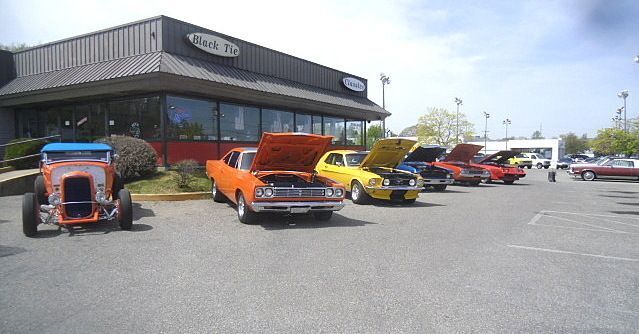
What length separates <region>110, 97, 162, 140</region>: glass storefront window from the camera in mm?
15578

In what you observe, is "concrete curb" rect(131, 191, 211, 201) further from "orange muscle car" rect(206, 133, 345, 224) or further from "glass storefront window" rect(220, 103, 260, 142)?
"glass storefront window" rect(220, 103, 260, 142)

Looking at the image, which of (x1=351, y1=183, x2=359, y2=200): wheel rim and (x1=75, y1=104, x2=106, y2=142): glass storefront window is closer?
(x1=351, y1=183, x2=359, y2=200): wheel rim

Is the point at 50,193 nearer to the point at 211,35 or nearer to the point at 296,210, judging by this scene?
the point at 296,210

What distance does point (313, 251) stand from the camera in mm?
6469

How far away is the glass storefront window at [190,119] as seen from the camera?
51.2 feet

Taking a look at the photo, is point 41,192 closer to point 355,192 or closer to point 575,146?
point 355,192

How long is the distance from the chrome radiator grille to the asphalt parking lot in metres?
0.66

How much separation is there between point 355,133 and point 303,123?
5581mm

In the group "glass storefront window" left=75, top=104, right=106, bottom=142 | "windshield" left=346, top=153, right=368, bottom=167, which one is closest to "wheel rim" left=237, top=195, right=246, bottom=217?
"windshield" left=346, top=153, right=368, bottom=167

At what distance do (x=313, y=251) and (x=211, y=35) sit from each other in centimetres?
1287

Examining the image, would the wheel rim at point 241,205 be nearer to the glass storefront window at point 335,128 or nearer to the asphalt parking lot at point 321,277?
the asphalt parking lot at point 321,277

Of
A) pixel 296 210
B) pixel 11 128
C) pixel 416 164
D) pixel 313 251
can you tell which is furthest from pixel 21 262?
pixel 11 128

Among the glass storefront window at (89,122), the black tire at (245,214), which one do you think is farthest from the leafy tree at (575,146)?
the black tire at (245,214)

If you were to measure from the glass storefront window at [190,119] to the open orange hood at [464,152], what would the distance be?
1053 cm
